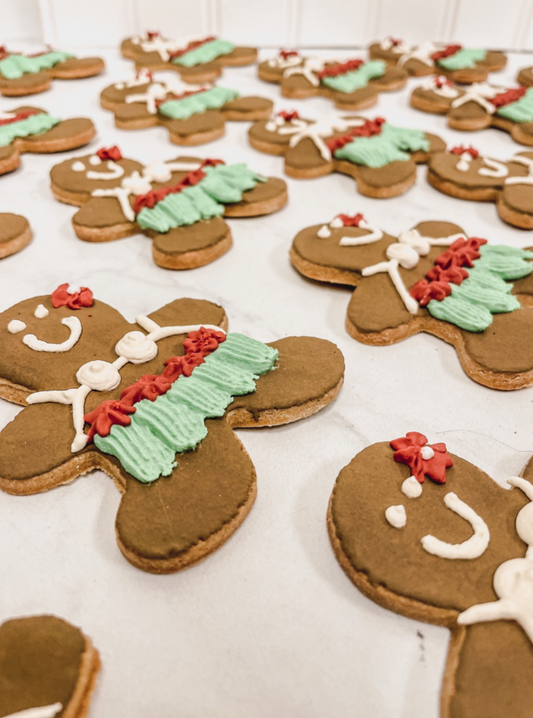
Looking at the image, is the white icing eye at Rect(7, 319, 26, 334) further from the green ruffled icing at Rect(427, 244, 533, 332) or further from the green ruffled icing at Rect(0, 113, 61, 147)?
the green ruffled icing at Rect(0, 113, 61, 147)

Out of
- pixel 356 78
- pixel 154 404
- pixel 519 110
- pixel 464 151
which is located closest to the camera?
pixel 154 404

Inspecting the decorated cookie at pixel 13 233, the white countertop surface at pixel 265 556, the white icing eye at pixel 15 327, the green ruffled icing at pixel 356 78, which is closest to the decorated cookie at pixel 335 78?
the green ruffled icing at pixel 356 78

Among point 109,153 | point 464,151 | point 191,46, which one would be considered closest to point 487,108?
point 464,151

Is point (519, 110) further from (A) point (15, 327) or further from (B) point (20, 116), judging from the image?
(A) point (15, 327)

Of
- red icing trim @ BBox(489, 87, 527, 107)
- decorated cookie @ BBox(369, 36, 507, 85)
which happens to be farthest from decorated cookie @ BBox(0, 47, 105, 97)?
red icing trim @ BBox(489, 87, 527, 107)

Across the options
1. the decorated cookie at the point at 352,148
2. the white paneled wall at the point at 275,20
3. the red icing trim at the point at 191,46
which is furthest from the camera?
the white paneled wall at the point at 275,20

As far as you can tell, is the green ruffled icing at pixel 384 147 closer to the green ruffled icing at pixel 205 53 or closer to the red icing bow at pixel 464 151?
the red icing bow at pixel 464 151
